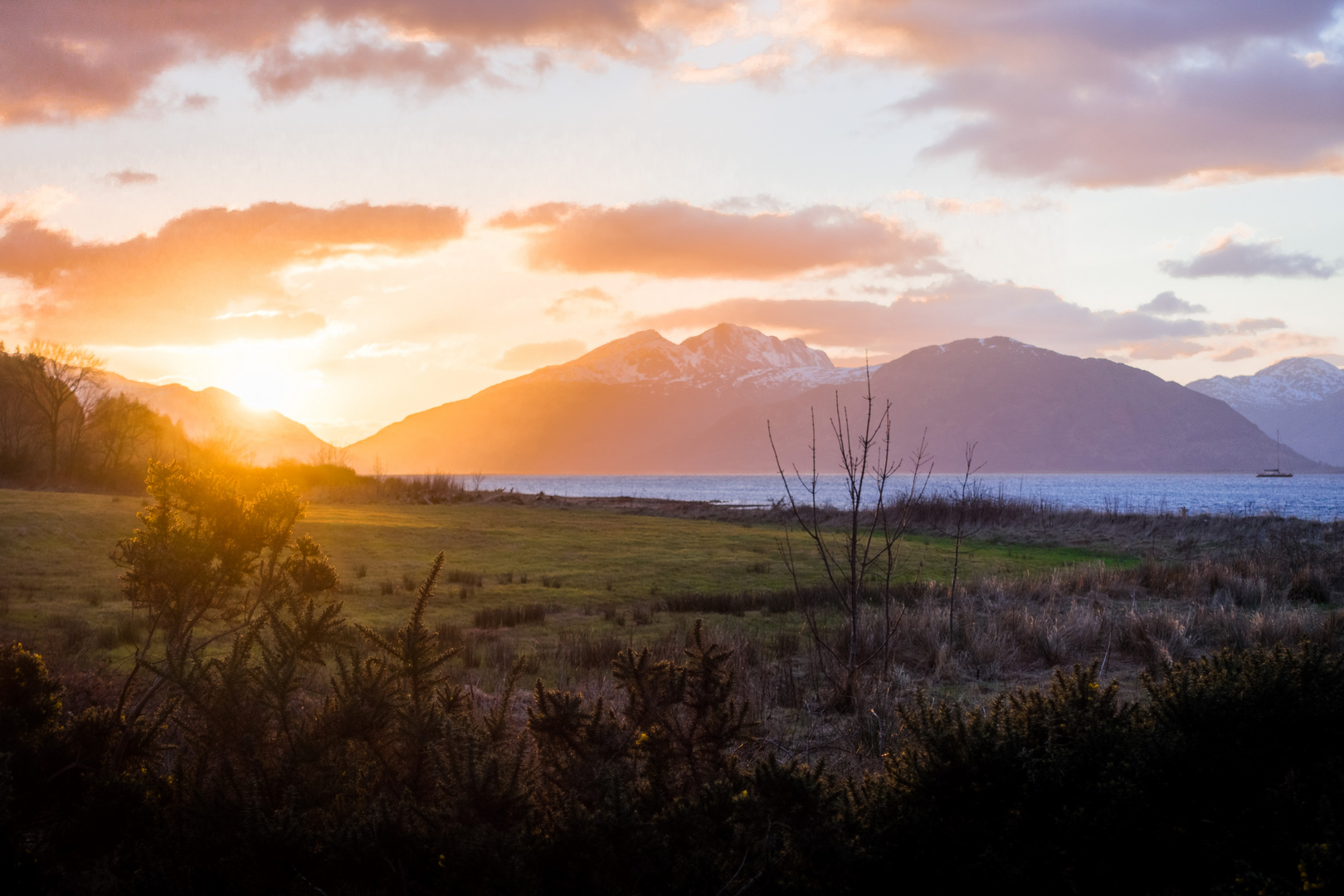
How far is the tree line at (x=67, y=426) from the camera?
44.0 meters

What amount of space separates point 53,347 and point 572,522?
121 ft

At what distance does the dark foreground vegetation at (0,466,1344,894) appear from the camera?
2861 mm

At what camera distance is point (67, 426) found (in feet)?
177

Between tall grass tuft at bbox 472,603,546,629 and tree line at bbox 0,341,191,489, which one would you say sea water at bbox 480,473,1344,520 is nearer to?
tall grass tuft at bbox 472,603,546,629

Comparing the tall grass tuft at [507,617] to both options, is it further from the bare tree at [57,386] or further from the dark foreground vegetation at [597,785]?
the bare tree at [57,386]

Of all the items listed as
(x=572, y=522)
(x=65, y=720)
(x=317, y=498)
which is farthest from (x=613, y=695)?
(x=317, y=498)

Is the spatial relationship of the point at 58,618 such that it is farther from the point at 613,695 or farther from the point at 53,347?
the point at 53,347

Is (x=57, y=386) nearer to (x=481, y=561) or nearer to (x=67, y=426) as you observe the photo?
(x=67, y=426)

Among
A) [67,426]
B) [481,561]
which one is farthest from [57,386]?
[481,561]

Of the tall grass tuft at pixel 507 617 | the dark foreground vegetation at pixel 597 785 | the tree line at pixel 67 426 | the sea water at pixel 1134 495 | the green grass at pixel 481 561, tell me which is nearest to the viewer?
the dark foreground vegetation at pixel 597 785

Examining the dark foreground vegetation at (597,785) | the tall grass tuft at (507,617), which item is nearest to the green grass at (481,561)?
the tall grass tuft at (507,617)

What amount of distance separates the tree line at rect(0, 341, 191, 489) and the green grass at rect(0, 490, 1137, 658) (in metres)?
17.0

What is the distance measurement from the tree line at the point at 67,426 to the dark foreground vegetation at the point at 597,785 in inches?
1836

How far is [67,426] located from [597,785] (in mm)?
63845
